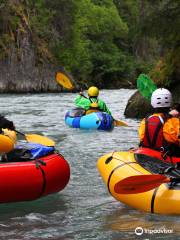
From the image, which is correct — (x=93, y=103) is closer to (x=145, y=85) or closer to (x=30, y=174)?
(x=145, y=85)

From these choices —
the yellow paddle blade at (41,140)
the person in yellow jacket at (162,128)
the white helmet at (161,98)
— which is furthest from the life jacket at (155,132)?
the yellow paddle blade at (41,140)

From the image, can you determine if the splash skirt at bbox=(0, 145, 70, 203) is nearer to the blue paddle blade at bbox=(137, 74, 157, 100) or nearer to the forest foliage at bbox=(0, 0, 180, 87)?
the blue paddle blade at bbox=(137, 74, 157, 100)

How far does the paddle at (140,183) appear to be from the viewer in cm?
461

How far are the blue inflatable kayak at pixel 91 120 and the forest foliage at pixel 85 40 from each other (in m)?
2.39

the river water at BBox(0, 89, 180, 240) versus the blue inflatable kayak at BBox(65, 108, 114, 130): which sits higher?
the river water at BBox(0, 89, 180, 240)

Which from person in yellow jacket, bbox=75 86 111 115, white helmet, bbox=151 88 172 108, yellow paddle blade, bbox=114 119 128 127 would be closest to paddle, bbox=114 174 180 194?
white helmet, bbox=151 88 172 108

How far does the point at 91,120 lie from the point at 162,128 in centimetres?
580

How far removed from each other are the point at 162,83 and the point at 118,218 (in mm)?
8291

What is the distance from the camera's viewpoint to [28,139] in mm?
6137

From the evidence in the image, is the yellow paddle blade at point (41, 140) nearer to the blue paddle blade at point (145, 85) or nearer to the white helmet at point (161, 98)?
the white helmet at point (161, 98)

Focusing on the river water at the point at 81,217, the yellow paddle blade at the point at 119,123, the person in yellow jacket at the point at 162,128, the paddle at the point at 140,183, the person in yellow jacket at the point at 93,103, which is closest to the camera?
the river water at the point at 81,217

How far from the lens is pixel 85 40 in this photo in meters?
41.1

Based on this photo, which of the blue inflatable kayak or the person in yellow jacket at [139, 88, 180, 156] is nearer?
the person in yellow jacket at [139, 88, 180, 156]

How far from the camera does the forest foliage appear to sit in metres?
29.5
